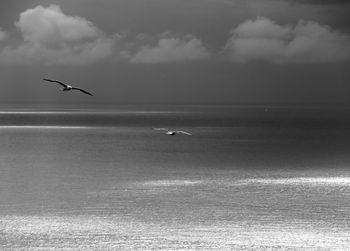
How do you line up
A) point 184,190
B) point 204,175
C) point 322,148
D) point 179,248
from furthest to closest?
point 322,148 < point 204,175 < point 184,190 < point 179,248

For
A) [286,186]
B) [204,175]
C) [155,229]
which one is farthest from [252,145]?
[155,229]

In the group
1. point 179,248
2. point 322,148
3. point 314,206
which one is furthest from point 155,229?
point 322,148

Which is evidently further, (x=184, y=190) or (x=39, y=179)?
(x=39, y=179)

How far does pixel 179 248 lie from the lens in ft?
107

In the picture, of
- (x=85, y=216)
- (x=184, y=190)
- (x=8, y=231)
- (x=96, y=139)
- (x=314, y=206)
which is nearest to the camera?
(x=8, y=231)

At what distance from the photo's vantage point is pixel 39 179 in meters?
57.6

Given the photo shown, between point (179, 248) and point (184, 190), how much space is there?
60.7 ft

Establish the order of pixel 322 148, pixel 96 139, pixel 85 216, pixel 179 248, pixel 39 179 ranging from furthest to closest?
pixel 96 139 → pixel 322 148 → pixel 39 179 → pixel 85 216 → pixel 179 248

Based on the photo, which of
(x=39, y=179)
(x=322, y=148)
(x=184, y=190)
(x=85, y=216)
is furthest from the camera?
(x=322, y=148)

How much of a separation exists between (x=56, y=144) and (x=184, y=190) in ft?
170

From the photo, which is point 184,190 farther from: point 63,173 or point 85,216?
point 63,173

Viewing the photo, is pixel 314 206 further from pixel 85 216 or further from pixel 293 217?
pixel 85 216

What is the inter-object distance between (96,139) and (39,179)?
176ft

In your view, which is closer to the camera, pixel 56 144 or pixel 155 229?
pixel 155 229
